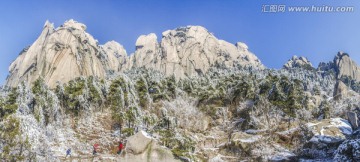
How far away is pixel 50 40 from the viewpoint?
80625mm

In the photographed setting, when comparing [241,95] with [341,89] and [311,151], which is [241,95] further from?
[341,89]

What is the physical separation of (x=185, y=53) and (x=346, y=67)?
62381 mm

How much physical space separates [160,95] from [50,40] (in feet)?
154

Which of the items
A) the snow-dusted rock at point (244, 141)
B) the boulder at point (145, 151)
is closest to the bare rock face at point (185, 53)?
the snow-dusted rock at point (244, 141)

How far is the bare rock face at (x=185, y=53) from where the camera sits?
4439 inches

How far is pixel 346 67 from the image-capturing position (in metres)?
126

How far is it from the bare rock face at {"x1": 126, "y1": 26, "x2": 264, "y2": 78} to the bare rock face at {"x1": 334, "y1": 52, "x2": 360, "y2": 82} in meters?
34.5

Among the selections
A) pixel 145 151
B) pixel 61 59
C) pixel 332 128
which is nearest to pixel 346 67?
Answer: pixel 61 59

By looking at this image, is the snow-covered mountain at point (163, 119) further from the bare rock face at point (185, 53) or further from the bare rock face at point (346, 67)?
the bare rock face at point (346, 67)

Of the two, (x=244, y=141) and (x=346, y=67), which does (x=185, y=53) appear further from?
(x=244, y=141)

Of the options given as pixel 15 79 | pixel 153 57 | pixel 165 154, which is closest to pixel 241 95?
pixel 165 154

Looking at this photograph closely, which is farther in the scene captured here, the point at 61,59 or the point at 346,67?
the point at 346,67

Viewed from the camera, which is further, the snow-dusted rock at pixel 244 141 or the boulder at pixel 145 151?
the snow-dusted rock at pixel 244 141

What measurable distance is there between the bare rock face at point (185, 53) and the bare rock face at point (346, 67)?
34.5 meters
